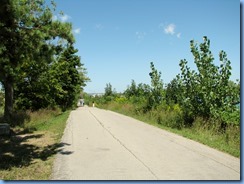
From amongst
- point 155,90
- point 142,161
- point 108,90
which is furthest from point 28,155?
point 108,90

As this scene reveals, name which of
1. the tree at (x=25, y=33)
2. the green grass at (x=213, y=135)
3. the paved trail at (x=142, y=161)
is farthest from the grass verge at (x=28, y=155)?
the green grass at (x=213, y=135)

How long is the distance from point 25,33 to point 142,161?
18.3 ft

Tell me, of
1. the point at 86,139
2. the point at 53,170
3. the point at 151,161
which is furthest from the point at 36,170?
the point at 86,139

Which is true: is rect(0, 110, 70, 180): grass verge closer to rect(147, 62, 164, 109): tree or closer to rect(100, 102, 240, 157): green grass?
rect(100, 102, 240, 157): green grass

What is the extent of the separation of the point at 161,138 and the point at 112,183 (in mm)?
6626

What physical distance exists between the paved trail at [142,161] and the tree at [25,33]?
138 inches

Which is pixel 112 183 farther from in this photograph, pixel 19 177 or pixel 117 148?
pixel 117 148

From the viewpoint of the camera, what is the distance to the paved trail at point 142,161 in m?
6.89

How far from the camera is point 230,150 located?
980 centimetres

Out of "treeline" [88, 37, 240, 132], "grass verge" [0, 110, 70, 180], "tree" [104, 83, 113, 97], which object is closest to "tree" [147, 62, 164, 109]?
"treeline" [88, 37, 240, 132]

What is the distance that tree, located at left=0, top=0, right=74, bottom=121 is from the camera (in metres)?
9.20

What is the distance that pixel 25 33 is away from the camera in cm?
968

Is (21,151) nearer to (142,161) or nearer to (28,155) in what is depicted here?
(28,155)

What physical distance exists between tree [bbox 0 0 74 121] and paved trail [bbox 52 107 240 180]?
351cm
